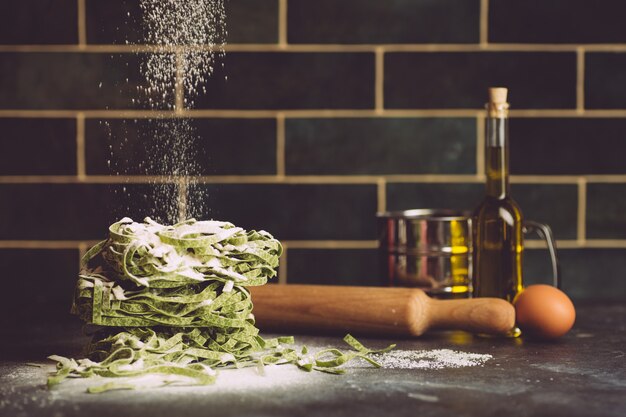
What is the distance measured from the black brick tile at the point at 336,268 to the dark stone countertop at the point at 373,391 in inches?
21.5

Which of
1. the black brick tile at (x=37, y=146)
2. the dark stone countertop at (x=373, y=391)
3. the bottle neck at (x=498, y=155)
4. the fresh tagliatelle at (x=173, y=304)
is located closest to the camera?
the dark stone countertop at (x=373, y=391)

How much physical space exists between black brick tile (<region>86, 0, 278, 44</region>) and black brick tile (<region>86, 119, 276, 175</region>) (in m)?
0.16

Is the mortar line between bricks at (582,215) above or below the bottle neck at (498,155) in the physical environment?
below

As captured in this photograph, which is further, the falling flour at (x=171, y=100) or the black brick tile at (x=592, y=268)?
the black brick tile at (x=592, y=268)

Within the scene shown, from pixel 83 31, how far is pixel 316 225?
61cm

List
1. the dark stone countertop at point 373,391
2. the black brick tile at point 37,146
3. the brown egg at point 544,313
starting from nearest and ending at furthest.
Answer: the dark stone countertop at point 373,391 → the brown egg at point 544,313 → the black brick tile at point 37,146

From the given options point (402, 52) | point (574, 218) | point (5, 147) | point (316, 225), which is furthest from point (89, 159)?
point (574, 218)

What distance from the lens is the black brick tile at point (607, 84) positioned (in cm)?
172

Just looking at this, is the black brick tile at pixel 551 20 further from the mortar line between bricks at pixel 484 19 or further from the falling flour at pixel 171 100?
the falling flour at pixel 171 100

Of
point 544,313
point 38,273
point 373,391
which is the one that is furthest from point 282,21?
point 373,391

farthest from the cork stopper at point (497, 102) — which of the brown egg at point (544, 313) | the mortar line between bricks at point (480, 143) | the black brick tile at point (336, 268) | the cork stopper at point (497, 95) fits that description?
the black brick tile at point (336, 268)

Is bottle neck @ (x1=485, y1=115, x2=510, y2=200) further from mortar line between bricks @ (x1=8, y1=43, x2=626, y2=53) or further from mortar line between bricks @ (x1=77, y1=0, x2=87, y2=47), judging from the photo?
mortar line between bricks @ (x1=77, y1=0, x2=87, y2=47)

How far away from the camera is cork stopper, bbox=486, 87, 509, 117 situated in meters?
1.32

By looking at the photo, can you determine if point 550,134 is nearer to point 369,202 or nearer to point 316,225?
point 369,202
